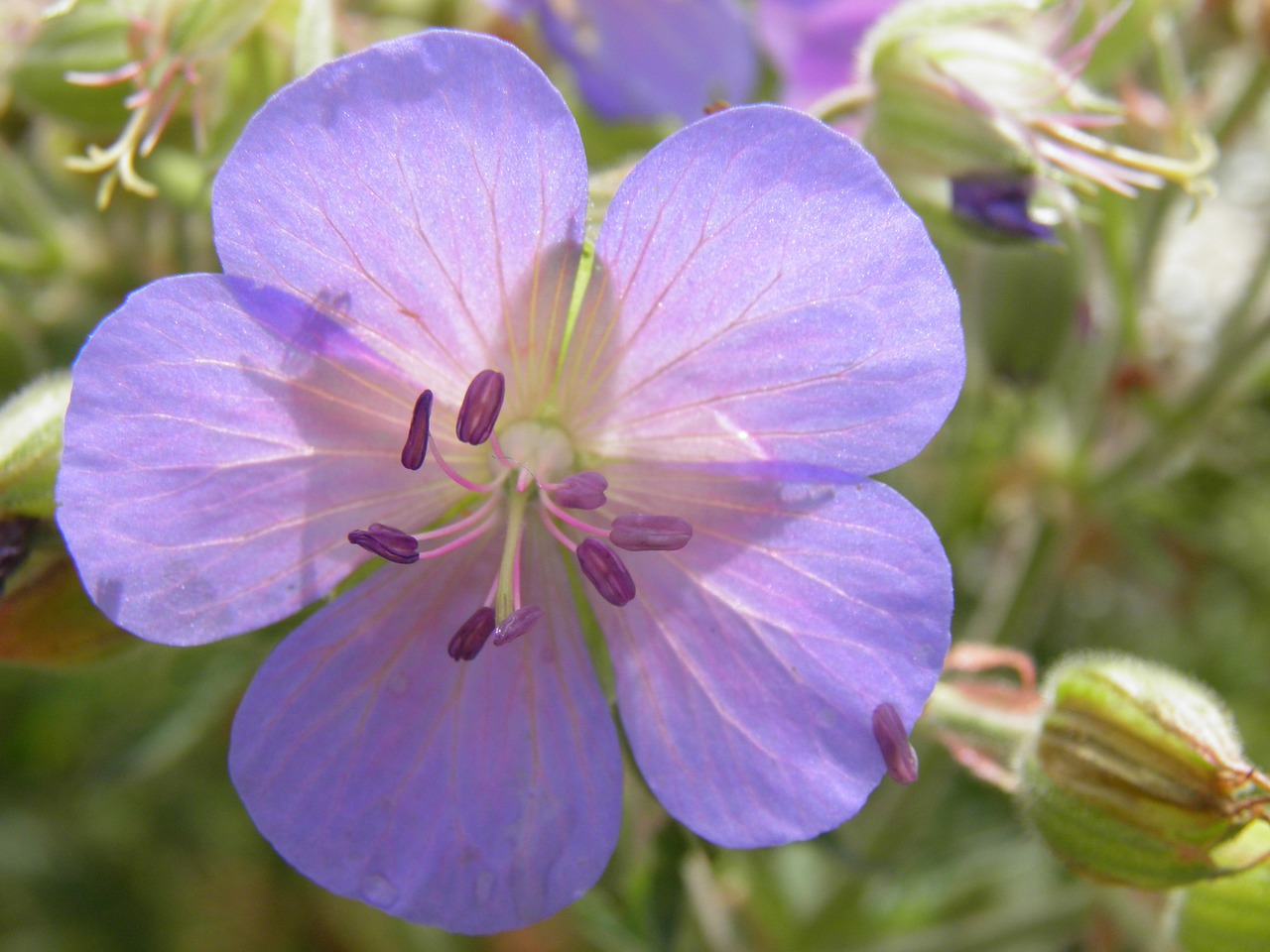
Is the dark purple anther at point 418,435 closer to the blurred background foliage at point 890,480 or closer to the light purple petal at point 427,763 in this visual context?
the light purple petal at point 427,763

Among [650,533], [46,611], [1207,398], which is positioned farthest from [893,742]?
[1207,398]

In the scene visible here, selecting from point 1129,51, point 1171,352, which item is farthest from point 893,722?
point 1171,352

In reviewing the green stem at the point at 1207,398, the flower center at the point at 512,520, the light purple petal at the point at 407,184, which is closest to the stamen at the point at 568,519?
the flower center at the point at 512,520

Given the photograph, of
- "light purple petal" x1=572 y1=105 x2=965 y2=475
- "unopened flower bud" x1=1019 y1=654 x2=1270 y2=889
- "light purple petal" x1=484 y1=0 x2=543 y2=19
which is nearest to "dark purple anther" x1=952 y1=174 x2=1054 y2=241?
"light purple petal" x1=572 y1=105 x2=965 y2=475

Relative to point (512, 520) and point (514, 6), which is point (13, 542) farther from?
point (514, 6)

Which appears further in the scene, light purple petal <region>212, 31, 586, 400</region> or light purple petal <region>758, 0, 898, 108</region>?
light purple petal <region>758, 0, 898, 108</region>

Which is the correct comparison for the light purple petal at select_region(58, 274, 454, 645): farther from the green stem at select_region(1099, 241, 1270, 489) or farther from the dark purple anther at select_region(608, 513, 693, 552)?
the green stem at select_region(1099, 241, 1270, 489)
